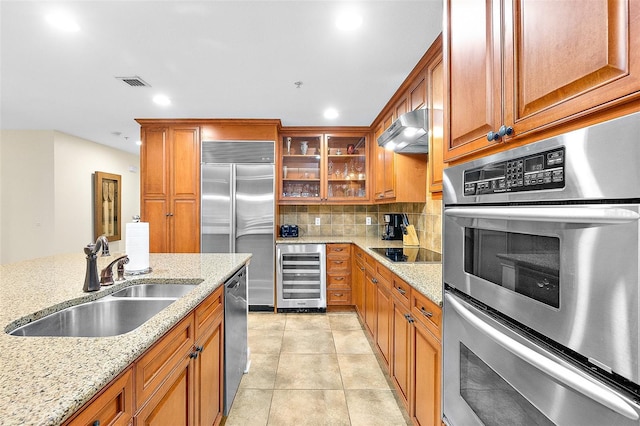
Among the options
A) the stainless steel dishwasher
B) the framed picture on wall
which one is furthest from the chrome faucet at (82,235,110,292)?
the framed picture on wall

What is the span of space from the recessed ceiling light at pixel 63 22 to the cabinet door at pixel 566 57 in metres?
2.36

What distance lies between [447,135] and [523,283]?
0.72m

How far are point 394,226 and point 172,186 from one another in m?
2.82

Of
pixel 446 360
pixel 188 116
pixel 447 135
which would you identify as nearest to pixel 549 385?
pixel 446 360

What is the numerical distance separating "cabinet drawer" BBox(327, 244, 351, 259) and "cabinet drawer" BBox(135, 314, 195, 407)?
261 cm

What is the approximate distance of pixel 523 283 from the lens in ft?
2.78

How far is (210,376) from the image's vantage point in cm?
155

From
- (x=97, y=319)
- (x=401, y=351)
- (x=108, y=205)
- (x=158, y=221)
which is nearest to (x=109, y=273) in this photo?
(x=97, y=319)

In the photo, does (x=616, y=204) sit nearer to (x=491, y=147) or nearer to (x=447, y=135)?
(x=491, y=147)

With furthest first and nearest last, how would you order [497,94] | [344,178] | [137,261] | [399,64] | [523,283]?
[344,178] → [399,64] → [137,261] → [497,94] → [523,283]

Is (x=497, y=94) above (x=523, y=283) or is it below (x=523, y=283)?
above

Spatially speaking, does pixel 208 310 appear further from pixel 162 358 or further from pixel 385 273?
pixel 385 273

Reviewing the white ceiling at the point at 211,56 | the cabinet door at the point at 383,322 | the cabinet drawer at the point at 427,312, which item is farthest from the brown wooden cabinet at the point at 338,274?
the cabinet drawer at the point at 427,312

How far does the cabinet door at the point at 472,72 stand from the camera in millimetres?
990
